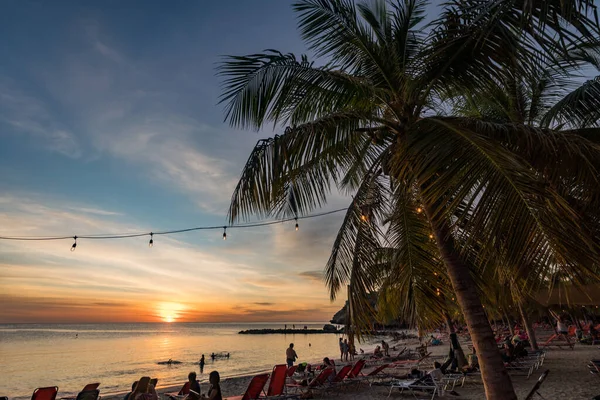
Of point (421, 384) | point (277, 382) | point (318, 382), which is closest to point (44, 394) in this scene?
point (277, 382)

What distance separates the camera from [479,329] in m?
3.88

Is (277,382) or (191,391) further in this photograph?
(277,382)

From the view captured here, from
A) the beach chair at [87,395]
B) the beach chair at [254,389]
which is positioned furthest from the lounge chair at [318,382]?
the beach chair at [87,395]

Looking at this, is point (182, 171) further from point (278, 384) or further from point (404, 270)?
point (404, 270)

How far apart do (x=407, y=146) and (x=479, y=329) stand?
2159mm

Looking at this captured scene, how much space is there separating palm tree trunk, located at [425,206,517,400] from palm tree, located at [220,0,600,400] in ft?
0.04

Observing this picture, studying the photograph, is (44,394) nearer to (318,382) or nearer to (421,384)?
(318,382)

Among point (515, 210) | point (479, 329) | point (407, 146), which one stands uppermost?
point (407, 146)

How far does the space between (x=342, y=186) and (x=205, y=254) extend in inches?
721

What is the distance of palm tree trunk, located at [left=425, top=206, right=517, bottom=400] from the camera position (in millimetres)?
3689

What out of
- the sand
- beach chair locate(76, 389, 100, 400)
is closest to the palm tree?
the sand

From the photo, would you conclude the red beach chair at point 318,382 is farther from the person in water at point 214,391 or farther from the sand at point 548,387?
the person in water at point 214,391

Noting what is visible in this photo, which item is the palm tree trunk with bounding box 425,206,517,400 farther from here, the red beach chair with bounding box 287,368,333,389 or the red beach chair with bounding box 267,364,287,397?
the red beach chair with bounding box 287,368,333,389

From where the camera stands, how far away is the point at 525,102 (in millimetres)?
8664
